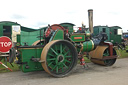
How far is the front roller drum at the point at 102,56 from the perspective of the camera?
20.5 feet

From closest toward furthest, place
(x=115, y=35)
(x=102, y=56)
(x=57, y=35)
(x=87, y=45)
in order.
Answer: (x=57, y=35)
(x=87, y=45)
(x=102, y=56)
(x=115, y=35)

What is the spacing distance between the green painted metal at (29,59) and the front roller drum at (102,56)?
9.38 ft

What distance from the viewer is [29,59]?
4.62 meters

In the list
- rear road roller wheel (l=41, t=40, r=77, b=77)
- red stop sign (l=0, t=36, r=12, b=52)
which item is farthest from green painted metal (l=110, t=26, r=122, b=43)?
red stop sign (l=0, t=36, r=12, b=52)

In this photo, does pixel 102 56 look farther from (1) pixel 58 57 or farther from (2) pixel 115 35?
(2) pixel 115 35

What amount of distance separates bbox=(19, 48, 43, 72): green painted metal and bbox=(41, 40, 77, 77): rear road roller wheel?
13.6 inches

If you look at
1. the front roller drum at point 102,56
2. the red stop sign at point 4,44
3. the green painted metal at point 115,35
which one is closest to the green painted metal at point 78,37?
the front roller drum at point 102,56

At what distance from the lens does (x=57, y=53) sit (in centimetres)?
483

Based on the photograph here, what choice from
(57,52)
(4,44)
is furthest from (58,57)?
(4,44)

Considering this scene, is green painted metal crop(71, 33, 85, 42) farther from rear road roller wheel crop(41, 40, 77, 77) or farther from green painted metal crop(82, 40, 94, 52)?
rear road roller wheel crop(41, 40, 77, 77)

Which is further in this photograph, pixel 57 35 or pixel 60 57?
pixel 57 35

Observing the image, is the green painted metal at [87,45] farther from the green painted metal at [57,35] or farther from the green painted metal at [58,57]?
the green painted metal at [57,35]

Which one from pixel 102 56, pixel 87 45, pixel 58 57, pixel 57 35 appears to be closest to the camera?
pixel 58 57

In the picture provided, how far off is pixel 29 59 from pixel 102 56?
128 inches
